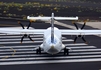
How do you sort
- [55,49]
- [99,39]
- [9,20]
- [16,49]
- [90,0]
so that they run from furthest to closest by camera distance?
[90,0], [9,20], [99,39], [16,49], [55,49]

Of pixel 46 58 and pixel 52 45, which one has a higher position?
pixel 52 45

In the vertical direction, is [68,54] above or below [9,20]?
below

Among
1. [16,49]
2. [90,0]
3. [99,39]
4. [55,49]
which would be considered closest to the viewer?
[55,49]

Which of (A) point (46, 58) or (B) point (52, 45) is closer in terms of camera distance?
(B) point (52, 45)

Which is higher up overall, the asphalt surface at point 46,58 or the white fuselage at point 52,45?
the white fuselage at point 52,45

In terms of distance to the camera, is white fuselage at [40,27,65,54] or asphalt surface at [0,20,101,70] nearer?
asphalt surface at [0,20,101,70]

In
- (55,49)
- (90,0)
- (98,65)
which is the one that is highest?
(90,0)

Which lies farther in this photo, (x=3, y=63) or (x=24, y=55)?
(x=24, y=55)

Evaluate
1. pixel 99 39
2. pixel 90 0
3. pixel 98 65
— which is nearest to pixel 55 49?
pixel 98 65

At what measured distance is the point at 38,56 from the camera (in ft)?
107

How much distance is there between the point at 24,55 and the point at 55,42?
5.70m

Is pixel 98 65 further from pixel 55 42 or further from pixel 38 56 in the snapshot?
pixel 38 56

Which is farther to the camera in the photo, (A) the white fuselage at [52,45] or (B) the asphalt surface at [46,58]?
(A) the white fuselage at [52,45]

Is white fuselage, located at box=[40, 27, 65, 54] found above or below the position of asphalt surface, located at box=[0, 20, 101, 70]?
above
